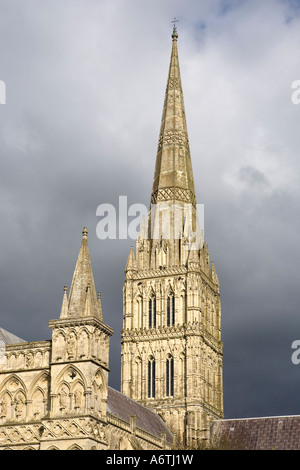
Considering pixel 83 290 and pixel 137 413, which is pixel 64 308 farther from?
pixel 137 413

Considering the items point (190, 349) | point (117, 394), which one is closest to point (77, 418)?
point (117, 394)

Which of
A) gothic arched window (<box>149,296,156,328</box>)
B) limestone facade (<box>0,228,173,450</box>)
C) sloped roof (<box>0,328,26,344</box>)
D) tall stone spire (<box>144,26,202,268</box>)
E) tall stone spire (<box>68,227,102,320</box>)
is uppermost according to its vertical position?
tall stone spire (<box>144,26,202,268</box>)

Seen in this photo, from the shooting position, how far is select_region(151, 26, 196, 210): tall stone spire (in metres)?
76.6

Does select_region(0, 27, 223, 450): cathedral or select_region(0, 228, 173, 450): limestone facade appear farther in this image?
select_region(0, 27, 223, 450): cathedral

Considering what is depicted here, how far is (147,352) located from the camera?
7062cm

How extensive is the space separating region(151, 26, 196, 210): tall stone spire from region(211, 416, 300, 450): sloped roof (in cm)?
1959

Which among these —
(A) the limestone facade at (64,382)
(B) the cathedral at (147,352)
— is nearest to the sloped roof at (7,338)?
(B) the cathedral at (147,352)

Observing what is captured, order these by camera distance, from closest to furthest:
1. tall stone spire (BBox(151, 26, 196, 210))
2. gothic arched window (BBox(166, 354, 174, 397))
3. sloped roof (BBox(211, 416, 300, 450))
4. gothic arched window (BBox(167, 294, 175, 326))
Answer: sloped roof (BBox(211, 416, 300, 450)) → gothic arched window (BBox(166, 354, 174, 397)) → gothic arched window (BBox(167, 294, 175, 326)) → tall stone spire (BBox(151, 26, 196, 210))

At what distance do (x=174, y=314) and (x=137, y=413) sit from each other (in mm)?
10604

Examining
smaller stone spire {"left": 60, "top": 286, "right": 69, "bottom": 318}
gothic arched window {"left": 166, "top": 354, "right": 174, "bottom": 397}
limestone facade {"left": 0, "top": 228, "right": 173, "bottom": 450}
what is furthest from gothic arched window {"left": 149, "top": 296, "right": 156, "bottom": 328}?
smaller stone spire {"left": 60, "top": 286, "right": 69, "bottom": 318}

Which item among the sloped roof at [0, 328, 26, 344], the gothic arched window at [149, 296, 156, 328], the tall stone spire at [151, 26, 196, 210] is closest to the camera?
the sloped roof at [0, 328, 26, 344]

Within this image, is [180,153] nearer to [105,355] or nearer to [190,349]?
[190,349]

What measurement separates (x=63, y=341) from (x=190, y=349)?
25.8m

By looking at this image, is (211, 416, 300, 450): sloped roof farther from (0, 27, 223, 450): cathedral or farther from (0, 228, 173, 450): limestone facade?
(0, 228, 173, 450): limestone facade
